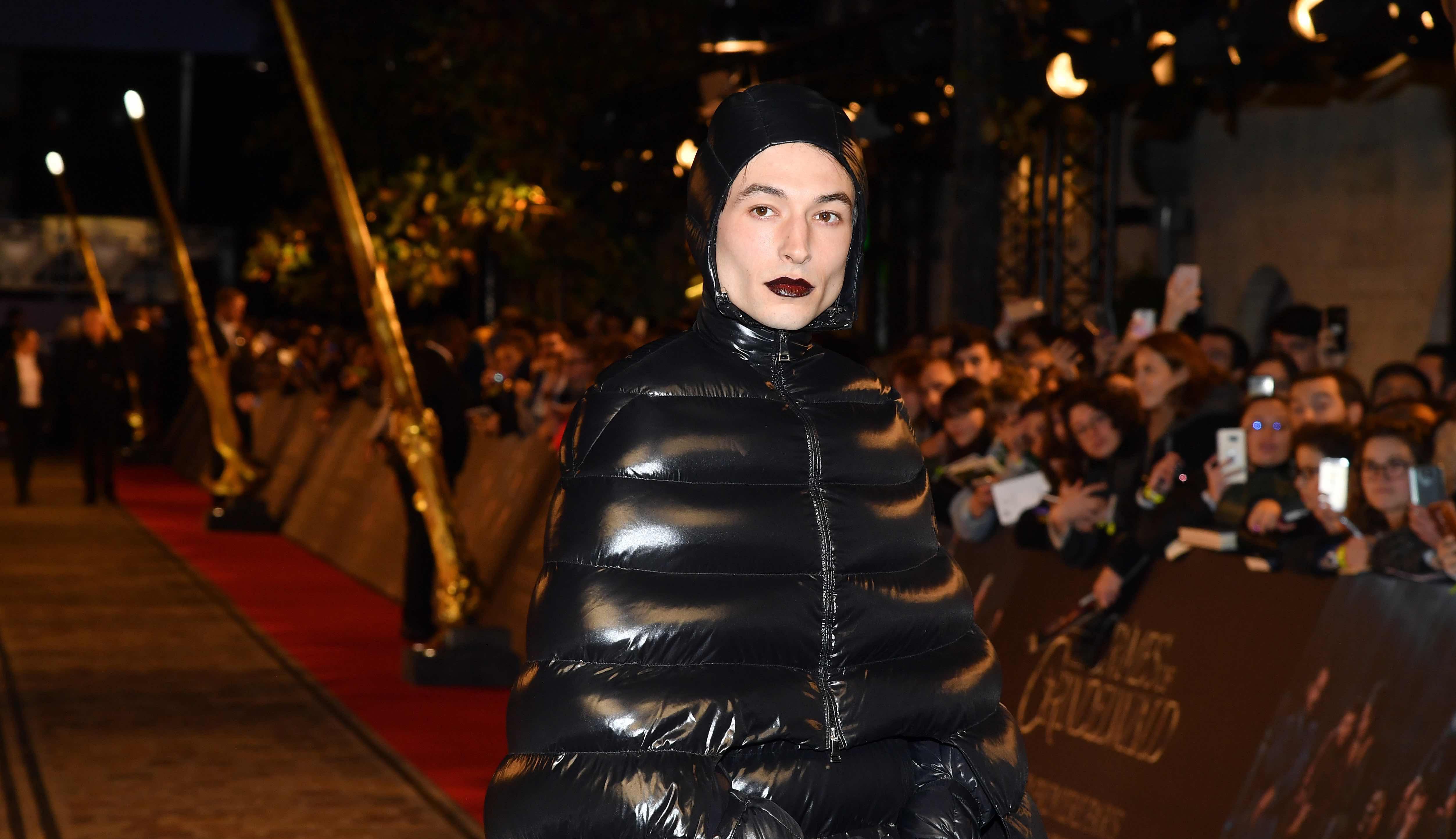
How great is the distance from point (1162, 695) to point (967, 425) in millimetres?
2138

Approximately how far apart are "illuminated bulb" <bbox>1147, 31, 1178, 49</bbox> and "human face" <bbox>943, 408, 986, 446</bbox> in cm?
304

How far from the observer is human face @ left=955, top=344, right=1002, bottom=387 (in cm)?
893

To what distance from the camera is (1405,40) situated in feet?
30.0

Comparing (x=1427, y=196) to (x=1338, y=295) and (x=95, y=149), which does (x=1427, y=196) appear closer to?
(x=1338, y=295)

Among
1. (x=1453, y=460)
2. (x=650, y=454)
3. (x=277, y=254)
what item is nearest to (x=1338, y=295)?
(x=1453, y=460)

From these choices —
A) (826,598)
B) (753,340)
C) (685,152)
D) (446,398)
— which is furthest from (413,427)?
(826,598)

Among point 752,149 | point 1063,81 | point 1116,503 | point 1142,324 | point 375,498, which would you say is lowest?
point 375,498

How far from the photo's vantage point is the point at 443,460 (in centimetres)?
1023

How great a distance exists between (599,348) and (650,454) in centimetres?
766

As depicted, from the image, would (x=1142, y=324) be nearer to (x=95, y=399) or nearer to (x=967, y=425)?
(x=967, y=425)

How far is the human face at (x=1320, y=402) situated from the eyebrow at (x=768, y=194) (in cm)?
419

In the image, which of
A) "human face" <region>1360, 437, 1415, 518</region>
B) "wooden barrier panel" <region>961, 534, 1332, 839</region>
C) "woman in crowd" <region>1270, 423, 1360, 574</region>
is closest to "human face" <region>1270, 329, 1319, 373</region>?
"wooden barrier panel" <region>961, 534, 1332, 839</region>

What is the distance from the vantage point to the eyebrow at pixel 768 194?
2.68 metres

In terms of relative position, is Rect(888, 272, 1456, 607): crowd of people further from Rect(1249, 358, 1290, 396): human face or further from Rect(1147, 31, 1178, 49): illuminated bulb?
Rect(1147, 31, 1178, 49): illuminated bulb
